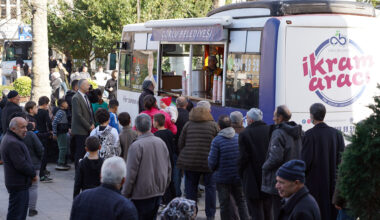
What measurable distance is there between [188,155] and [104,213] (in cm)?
382

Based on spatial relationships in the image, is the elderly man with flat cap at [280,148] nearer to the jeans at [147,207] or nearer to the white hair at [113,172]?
the jeans at [147,207]

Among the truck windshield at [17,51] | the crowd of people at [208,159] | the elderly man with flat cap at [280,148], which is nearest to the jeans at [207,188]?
the crowd of people at [208,159]

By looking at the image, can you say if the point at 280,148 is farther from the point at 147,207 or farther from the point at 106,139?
the point at 106,139

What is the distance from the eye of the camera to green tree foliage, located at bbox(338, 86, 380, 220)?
4629 millimetres

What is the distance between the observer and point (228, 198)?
813 cm

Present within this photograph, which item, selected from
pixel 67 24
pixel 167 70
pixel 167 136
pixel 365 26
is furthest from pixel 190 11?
pixel 167 136

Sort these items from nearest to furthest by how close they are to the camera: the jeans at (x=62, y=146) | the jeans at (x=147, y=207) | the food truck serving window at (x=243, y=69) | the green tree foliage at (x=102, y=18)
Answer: the jeans at (x=147, y=207) < the food truck serving window at (x=243, y=69) < the jeans at (x=62, y=146) < the green tree foliage at (x=102, y=18)

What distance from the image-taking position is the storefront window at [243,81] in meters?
10.7

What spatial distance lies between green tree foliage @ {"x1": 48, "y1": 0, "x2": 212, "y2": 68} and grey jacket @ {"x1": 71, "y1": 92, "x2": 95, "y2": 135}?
14921mm

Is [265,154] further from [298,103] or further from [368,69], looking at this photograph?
[368,69]

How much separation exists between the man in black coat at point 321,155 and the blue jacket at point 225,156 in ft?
3.25

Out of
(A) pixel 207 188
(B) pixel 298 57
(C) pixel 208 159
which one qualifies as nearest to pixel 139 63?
(B) pixel 298 57

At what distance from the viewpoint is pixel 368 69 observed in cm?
1074

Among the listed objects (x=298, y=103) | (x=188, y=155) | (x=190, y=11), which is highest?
(x=190, y=11)
